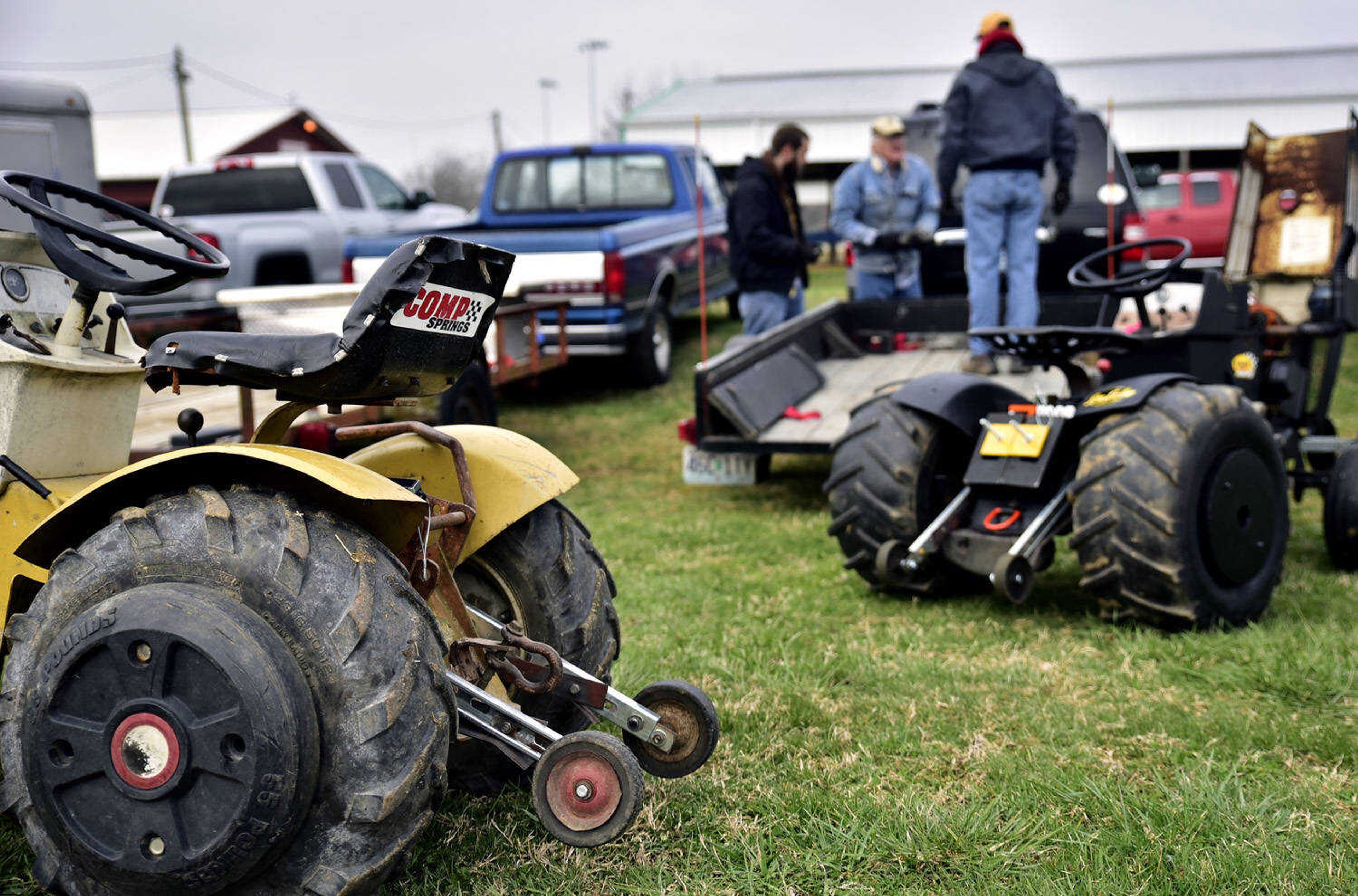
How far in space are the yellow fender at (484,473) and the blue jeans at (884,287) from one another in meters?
6.23

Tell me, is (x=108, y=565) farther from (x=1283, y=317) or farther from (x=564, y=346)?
(x=564, y=346)

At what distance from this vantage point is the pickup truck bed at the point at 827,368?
668cm

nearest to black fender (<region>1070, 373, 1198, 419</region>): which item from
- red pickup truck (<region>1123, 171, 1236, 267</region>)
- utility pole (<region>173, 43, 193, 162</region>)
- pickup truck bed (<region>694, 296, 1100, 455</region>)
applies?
pickup truck bed (<region>694, 296, 1100, 455</region>)

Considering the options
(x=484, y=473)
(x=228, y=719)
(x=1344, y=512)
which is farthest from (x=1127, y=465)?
(x=228, y=719)

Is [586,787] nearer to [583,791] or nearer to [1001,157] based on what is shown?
[583,791]

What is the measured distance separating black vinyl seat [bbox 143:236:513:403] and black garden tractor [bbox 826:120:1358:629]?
2423mm

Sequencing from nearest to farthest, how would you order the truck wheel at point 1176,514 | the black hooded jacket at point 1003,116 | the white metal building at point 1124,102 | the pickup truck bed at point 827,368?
the truck wheel at point 1176,514
the pickup truck bed at point 827,368
the black hooded jacket at point 1003,116
the white metal building at point 1124,102

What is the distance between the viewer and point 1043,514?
464cm

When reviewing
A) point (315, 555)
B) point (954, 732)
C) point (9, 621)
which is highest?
point (315, 555)

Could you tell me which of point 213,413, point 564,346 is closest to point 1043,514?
point 213,413

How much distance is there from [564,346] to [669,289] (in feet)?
8.50

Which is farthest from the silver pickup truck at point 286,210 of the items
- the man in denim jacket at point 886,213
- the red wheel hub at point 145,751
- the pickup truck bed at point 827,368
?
the red wheel hub at point 145,751

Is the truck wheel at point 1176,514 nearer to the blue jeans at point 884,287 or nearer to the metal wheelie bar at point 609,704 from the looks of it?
the metal wheelie bar at point 609,704

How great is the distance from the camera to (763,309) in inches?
346
